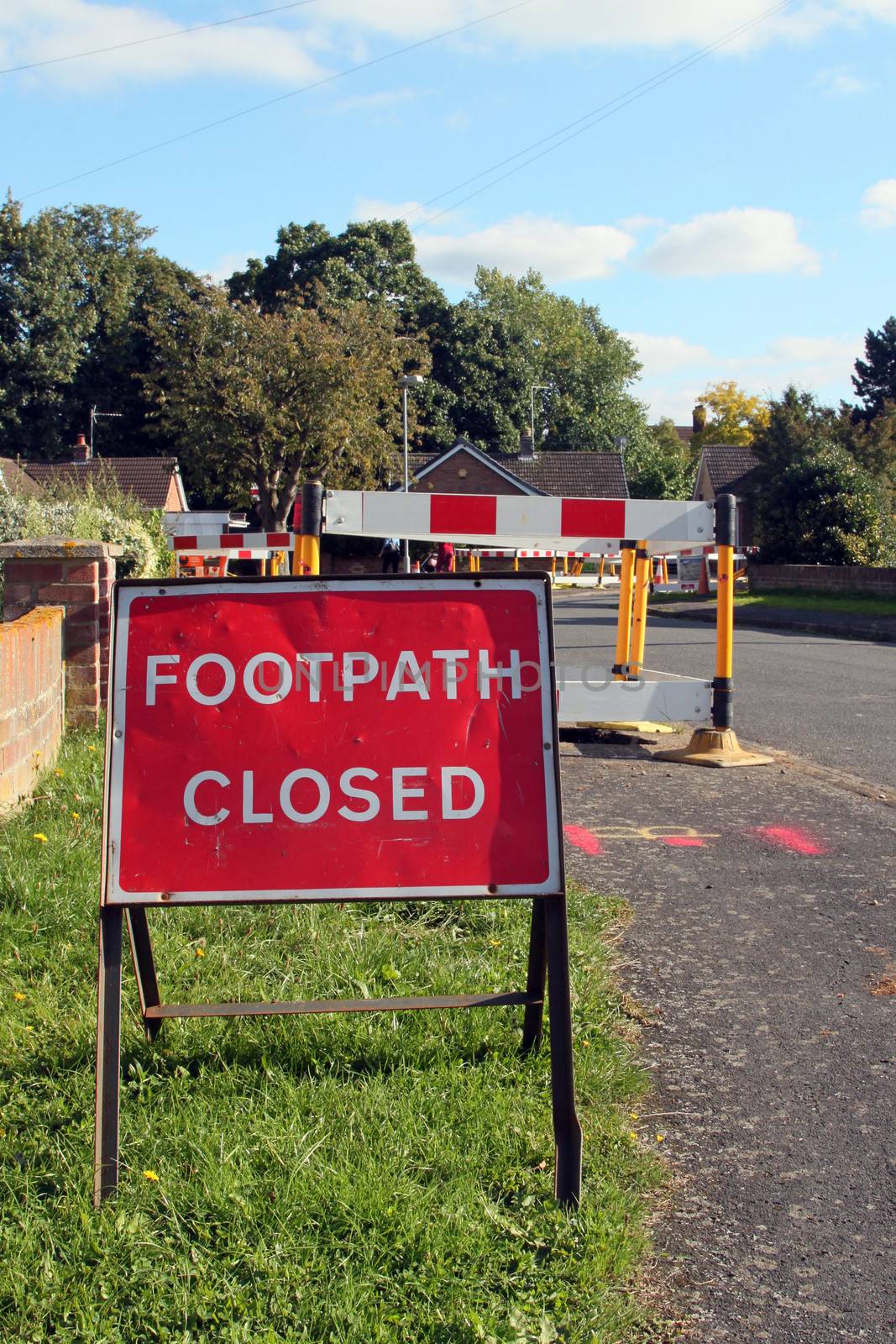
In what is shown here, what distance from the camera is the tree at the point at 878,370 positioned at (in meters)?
79.6

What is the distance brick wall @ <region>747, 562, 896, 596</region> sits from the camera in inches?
1063

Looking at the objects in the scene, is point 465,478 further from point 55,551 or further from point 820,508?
point 55,551

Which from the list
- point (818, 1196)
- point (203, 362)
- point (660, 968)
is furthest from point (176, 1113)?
point (203, 362)

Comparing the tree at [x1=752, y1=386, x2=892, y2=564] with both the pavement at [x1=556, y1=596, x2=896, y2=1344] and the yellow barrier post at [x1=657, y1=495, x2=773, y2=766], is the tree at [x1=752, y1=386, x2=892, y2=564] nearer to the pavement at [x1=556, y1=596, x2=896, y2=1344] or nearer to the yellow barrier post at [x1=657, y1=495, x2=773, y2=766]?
the yellow barrier post at [x1=657, y1=495, x2=773, y2=766]

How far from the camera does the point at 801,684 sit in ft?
41.7

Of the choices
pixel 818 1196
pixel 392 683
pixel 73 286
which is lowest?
pixel 818 1196

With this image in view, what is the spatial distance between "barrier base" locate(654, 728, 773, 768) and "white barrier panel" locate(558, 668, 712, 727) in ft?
1.11

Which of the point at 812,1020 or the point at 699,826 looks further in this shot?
the point at 699,826

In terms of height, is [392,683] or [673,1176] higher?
[392,683]

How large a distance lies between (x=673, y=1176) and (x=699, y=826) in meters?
3.42

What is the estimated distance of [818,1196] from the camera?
278 centimetres

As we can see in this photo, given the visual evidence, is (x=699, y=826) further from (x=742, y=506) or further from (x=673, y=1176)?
(x=742, y=506)

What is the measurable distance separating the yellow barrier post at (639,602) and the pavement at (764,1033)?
219 centimetres

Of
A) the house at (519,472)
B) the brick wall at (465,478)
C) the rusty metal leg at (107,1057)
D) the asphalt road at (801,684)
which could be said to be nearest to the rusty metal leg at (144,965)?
the rusty metal leg at (107,1057)
